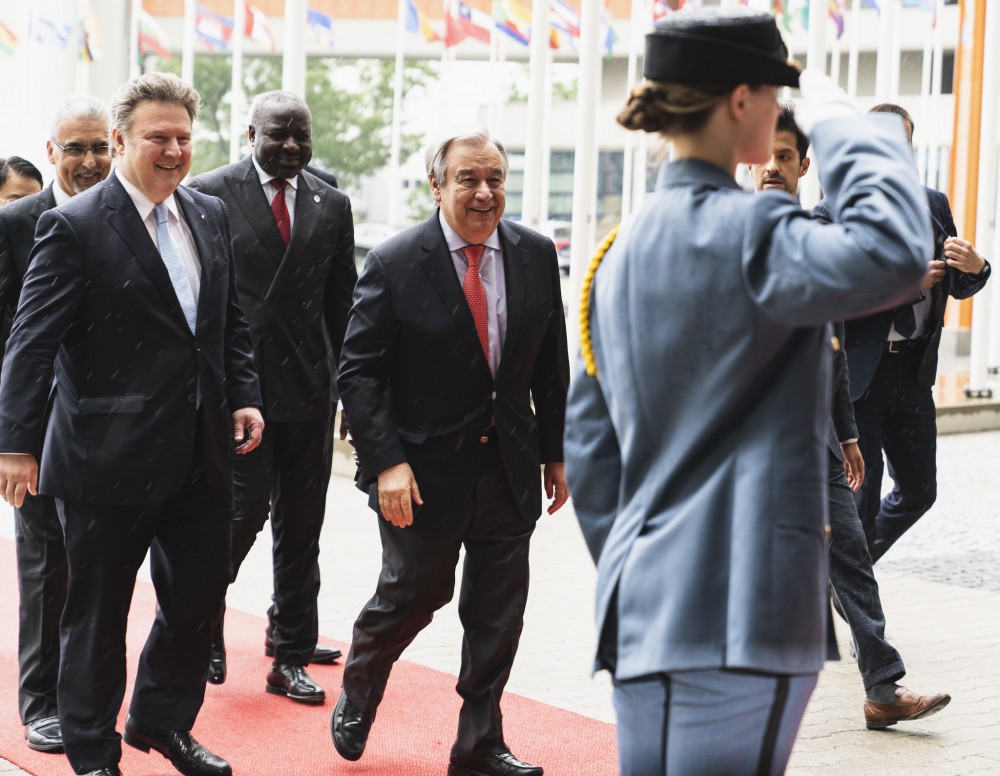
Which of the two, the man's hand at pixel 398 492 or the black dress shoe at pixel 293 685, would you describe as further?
the black dress shoe at pixel 293 685

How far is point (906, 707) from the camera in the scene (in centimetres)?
523

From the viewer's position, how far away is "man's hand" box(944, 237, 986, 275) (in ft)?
19.6

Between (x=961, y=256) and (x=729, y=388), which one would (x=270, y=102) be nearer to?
(x=961, y=256)

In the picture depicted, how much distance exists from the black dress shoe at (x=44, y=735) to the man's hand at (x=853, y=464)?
9.43 ft

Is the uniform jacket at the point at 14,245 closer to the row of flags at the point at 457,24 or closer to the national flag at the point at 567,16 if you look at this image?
the row of flags at the point at 457,24

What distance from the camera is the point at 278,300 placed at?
228 inches

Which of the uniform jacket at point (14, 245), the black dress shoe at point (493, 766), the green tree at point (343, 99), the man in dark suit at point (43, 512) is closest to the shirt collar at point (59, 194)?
the man in dark suit at point (43, 512)

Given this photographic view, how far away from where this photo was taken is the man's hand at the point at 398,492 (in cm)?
449

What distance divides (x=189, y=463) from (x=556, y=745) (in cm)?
159

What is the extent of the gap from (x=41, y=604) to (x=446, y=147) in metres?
2.15

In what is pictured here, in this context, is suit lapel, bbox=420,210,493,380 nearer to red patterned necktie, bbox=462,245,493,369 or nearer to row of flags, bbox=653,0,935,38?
red patterned necktie, bbox=462,245,493,369

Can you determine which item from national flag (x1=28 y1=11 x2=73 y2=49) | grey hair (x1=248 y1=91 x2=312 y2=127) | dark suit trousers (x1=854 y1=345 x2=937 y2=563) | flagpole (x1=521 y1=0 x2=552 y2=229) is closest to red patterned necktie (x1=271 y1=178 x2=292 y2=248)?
grey hair (x1=248 y1=91 x2=312 y2=127)

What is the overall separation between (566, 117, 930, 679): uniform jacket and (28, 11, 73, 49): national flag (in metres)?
13.0

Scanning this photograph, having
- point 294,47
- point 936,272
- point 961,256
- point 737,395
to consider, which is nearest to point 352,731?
point 737,395
